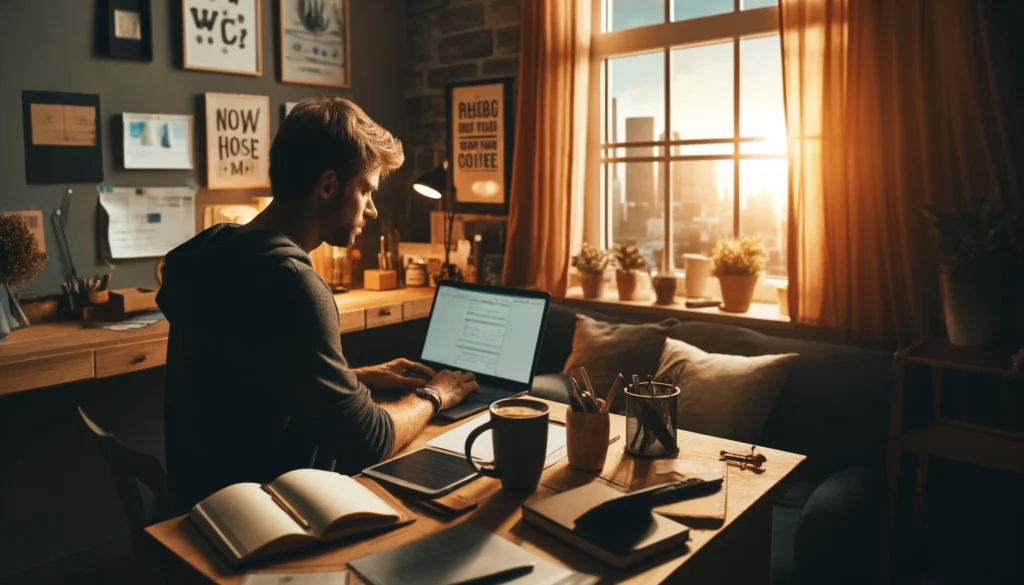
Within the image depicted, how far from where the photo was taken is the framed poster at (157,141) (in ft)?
10.2

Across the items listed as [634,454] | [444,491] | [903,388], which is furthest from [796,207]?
[444,491]

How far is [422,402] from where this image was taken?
164 centimetres

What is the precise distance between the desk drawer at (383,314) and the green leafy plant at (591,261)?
32.7 inches

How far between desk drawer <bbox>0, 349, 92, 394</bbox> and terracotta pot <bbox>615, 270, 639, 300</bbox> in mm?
2050

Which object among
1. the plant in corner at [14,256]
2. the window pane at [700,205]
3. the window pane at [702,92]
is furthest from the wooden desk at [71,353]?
the window pane at [702,92]

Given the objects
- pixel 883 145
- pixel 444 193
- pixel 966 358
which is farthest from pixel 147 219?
pixel 966 358

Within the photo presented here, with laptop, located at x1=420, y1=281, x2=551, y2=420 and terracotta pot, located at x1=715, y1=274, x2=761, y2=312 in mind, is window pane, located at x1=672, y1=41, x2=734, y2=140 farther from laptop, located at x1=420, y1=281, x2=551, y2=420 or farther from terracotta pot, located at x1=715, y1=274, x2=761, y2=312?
laptop, located at x1=420, y1=281, x2=551, y2=420

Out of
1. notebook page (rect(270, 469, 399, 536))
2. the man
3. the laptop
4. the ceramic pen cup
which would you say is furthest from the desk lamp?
notebook page (rect(270, 469, 399, 536))

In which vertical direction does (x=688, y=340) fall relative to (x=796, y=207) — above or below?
below

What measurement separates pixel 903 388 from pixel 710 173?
1.36 m

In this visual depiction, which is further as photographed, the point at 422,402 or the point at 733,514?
the point at 422,402

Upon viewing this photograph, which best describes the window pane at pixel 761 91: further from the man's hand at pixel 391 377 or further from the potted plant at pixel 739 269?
the man's hand at pixel 391 377

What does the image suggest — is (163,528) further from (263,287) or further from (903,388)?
(903,388)

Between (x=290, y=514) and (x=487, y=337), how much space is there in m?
0.90
